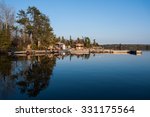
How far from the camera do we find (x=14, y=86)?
51.4 ft

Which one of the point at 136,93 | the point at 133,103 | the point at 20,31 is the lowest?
the point at 136,93

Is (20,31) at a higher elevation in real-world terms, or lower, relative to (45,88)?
higher

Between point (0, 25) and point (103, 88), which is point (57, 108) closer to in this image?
point (103, 88)

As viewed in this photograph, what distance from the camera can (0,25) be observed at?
50.8 m

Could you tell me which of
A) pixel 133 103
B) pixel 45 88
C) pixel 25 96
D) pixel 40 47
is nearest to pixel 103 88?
pixel 45 88

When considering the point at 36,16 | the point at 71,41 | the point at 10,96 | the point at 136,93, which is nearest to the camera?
the point at 10,96

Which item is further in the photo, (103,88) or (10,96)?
(103,88)

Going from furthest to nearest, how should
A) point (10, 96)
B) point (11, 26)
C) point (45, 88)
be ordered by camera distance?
point (11, 26)
point (45, 88)
point (10, 96)

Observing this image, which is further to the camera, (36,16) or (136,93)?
(36,16)

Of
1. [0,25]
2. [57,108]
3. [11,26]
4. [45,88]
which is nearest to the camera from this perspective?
[57,108]

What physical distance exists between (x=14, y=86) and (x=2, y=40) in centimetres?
3084

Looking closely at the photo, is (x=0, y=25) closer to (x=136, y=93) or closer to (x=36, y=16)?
(x=36, y=16)

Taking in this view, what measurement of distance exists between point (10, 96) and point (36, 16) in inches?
2016

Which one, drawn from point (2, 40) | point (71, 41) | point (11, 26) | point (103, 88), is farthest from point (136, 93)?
point (71, 41)
